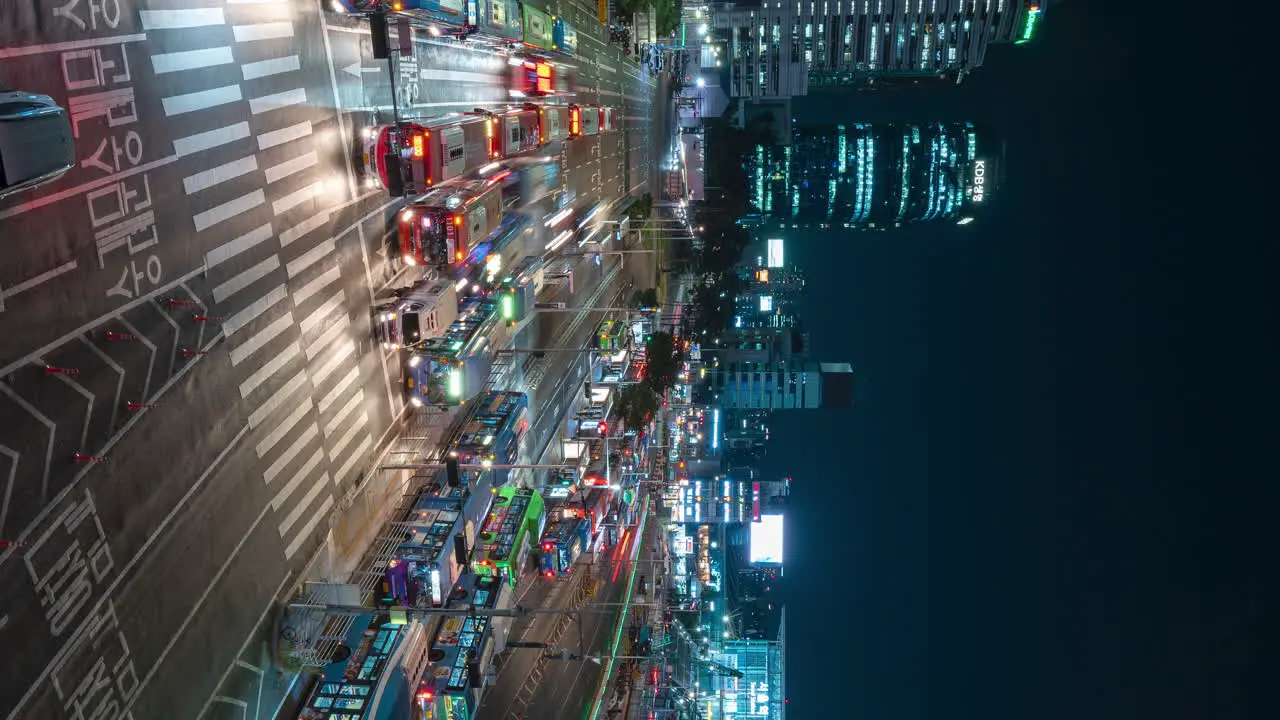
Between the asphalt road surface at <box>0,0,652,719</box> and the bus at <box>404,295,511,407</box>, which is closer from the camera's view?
the asphalt road surface at <box>0,0,652,719</box>

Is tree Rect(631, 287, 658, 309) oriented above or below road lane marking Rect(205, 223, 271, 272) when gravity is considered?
below

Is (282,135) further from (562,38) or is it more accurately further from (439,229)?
(562,38)

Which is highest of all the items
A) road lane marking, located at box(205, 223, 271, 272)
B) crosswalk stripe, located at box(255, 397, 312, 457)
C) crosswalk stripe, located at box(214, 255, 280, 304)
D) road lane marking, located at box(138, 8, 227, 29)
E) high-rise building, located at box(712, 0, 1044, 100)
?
high-rise building, located at box(712, 0, 1044, 100)

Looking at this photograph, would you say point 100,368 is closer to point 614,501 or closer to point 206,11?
point 206,11

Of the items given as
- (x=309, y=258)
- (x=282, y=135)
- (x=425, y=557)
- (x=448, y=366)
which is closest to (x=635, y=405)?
(x=448, y=366)

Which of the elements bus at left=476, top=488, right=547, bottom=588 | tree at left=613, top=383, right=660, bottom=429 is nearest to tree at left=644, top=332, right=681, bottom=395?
tree at left=613, top=383, right=660, bottom=429

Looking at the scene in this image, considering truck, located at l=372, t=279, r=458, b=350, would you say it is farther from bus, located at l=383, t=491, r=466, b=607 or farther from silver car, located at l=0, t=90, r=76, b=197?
silver car, located at l=0, t=90, r=76, b=197

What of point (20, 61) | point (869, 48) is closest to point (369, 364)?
point (20, 61)
